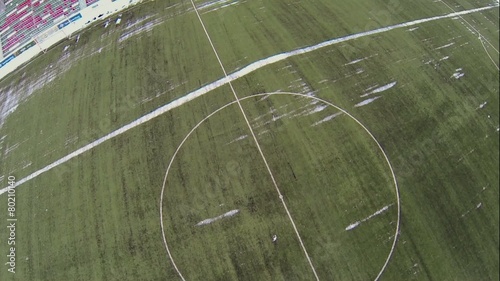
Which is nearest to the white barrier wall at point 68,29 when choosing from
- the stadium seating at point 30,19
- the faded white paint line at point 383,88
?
the stadium seating at point 30,19

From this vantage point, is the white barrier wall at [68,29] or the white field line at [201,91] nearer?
the white field line at [201,91]

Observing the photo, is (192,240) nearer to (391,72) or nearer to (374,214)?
(374,214)

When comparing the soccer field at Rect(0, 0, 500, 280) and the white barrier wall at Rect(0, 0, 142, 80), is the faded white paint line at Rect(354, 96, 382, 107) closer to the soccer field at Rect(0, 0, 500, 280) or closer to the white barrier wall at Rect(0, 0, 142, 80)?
the soccer field at Rect(0, 0, 500, 280)

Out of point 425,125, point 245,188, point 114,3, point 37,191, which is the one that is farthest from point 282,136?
point 114,3

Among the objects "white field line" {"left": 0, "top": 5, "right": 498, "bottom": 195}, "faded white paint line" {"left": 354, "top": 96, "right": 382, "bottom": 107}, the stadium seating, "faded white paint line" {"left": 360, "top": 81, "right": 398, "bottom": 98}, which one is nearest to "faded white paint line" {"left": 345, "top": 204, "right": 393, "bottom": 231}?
"faded white paint line" {"left": 354, "top": 96, "right": 382, "bottom": 107}

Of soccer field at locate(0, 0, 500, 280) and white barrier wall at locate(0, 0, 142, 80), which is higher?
white barrier wall at locate(0, 0, 142, 80)

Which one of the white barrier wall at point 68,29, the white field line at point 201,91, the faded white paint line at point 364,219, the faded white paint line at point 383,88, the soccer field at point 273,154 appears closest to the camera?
the soccer field at point 273,154

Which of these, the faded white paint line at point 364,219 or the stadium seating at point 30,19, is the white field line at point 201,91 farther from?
the stadium seating at point 30,19
